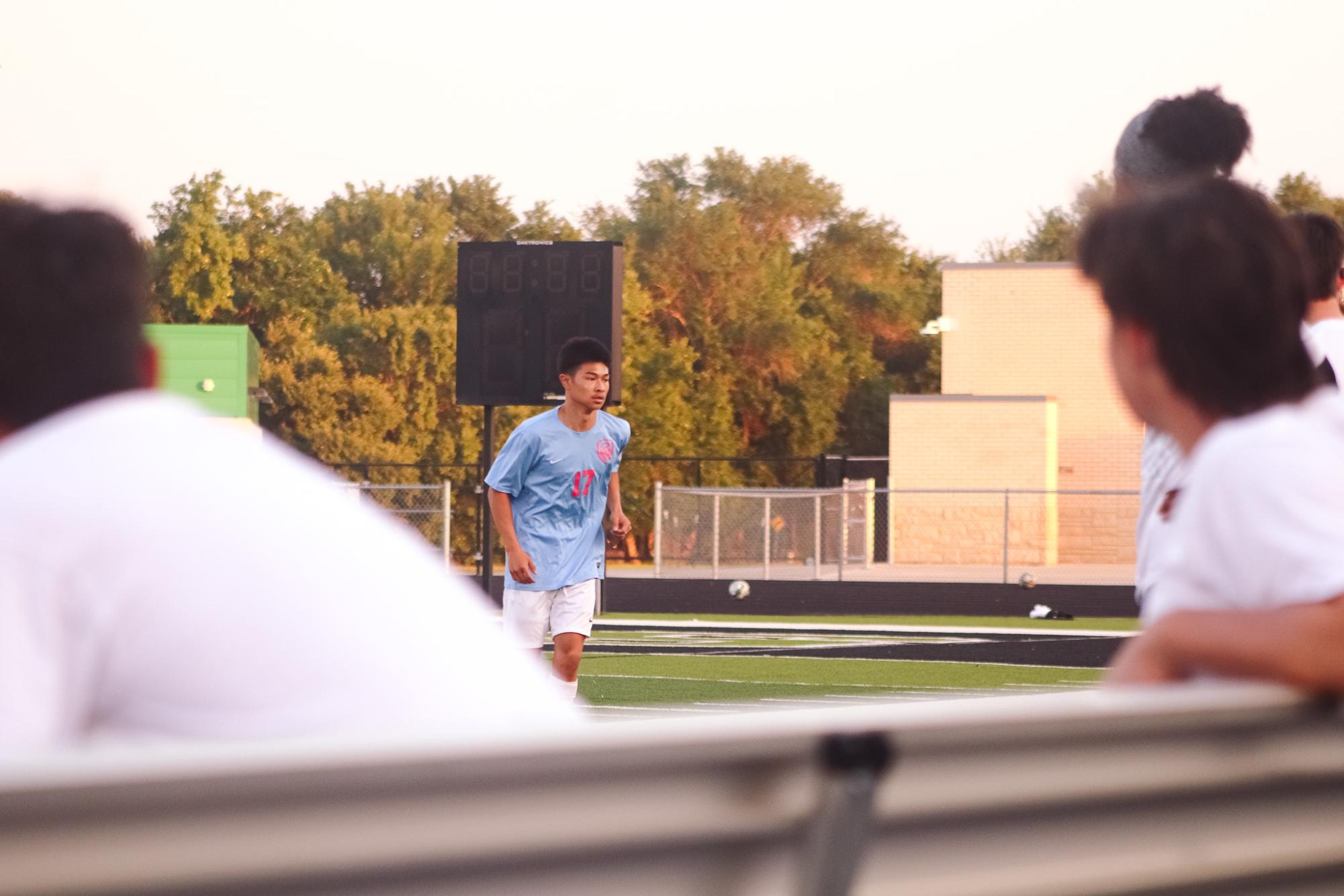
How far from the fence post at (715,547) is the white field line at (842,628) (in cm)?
634

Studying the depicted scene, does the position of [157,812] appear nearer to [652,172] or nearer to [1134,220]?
[1134,220]

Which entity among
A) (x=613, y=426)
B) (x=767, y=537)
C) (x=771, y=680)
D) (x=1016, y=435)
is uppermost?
(x=613, y=426)

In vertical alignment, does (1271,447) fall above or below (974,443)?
above

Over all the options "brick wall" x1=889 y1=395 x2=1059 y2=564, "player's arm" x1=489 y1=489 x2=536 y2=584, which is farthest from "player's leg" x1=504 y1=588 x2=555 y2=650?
"brick wall" x1=889 y1=395 x2=1059 y2=564

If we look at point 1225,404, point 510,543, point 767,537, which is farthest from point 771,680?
point 767,537

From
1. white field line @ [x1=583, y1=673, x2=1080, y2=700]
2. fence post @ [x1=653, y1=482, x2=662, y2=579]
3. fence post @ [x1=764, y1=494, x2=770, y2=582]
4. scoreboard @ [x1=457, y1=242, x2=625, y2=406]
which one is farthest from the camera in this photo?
fence post @ [x1=764, y1=494, x2=770, y2=582]

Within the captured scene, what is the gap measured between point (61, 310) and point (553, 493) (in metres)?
8.28

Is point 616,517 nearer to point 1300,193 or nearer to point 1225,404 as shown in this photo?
point 1225,404

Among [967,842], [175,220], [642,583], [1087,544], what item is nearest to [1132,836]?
[967,842]

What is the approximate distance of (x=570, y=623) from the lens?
9906 mm

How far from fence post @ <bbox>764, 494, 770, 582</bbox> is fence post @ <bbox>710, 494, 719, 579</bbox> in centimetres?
77

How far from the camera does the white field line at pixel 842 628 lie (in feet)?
A: 65.5

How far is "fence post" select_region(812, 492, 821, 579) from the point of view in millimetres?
29281

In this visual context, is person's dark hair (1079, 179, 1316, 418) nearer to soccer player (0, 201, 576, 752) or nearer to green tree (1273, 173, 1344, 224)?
soccer player (0, 201, 576, 752)
